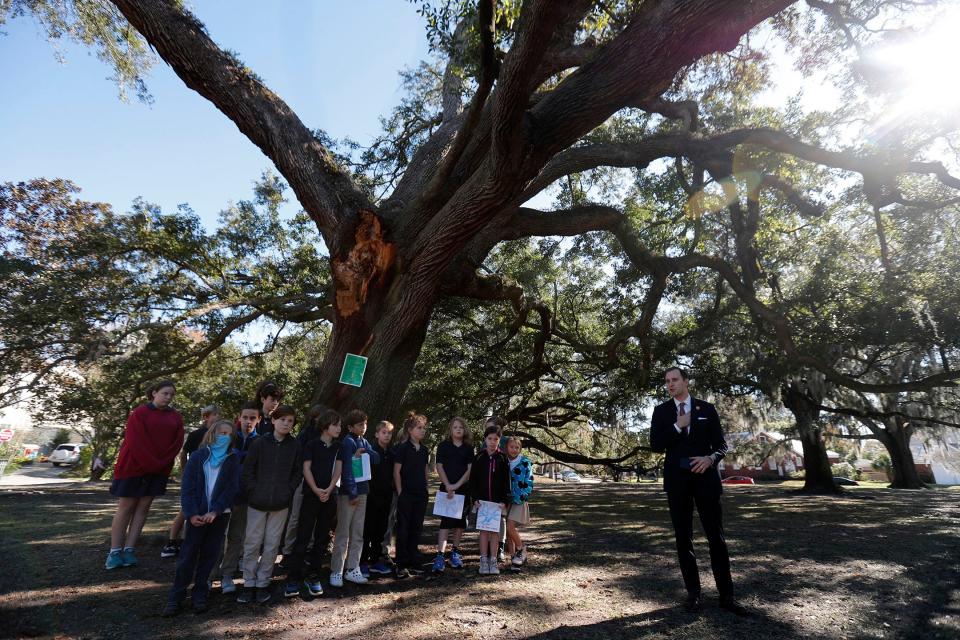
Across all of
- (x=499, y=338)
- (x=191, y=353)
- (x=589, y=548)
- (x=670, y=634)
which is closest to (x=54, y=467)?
(x=191, y=353)

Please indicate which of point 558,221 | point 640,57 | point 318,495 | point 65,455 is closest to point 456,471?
point 318,495

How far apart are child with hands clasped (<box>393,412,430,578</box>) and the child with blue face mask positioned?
1.57 metres

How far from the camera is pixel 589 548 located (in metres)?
5.57

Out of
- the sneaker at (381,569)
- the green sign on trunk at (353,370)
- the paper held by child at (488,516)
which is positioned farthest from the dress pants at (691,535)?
the green sign on trunk at (353,370)

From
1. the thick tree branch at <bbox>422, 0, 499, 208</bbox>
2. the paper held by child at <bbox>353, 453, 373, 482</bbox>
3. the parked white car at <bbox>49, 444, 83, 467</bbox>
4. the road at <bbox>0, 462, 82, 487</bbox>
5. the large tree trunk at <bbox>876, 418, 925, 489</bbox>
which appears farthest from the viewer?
the parked white car at <bbox>49, 444, 83, 467</bbox>

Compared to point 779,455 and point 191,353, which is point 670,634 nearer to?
point 191,353

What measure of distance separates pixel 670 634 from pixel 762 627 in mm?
653

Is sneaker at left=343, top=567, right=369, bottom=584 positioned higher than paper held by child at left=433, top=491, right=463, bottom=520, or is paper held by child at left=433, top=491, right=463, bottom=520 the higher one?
paper held by child at left=433, top=491, right=463, bottom=520

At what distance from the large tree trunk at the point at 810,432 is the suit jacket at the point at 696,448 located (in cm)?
1479

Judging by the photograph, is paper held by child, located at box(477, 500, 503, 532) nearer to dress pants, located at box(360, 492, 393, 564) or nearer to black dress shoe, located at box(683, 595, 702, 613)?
dress pants, located at box(360, 492, 393, 564)

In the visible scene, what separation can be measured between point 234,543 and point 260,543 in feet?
1.54

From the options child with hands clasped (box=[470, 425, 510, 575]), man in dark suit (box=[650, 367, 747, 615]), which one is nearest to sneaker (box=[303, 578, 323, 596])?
child with hands clasped (box=[470, 425, 510, 575])

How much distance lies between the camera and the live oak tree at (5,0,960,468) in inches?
158

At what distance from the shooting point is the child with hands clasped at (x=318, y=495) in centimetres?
391
